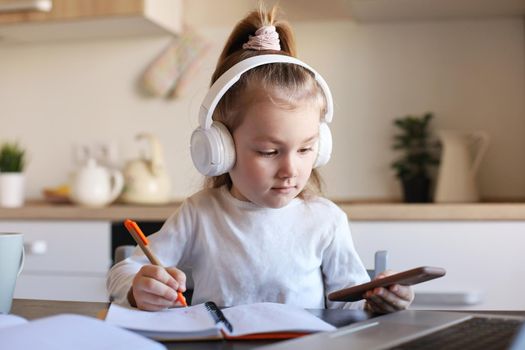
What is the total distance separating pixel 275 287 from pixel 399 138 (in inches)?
57.1

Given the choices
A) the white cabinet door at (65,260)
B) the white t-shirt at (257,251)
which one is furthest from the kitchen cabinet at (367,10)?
the white t-shirt at (257,251)

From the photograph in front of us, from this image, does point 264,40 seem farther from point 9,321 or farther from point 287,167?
point 9,321

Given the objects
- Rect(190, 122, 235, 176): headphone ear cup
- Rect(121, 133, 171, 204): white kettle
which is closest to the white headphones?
Rect(190, 122, 235, 176): headphone ear cup

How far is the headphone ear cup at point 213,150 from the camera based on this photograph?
1.08m

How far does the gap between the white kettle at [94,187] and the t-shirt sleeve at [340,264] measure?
1.44 meters

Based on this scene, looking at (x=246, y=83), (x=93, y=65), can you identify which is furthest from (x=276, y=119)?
Result: (x=93, y=65)

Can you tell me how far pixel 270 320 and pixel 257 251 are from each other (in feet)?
1.28

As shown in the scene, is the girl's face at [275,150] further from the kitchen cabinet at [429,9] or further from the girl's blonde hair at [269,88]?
Answer: the kitchen cabinet at [429,9]

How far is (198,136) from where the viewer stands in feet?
3.62

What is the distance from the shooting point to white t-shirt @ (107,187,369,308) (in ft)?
3.73

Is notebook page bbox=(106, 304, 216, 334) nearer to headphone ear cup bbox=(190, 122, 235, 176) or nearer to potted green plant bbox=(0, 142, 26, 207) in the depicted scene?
headphone ear cup bbox=(190, 122, 235, 176)

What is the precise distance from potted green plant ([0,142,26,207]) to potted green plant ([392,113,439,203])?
128 cm

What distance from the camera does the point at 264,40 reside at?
1.20 metres

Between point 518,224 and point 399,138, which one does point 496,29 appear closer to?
point 399,138
